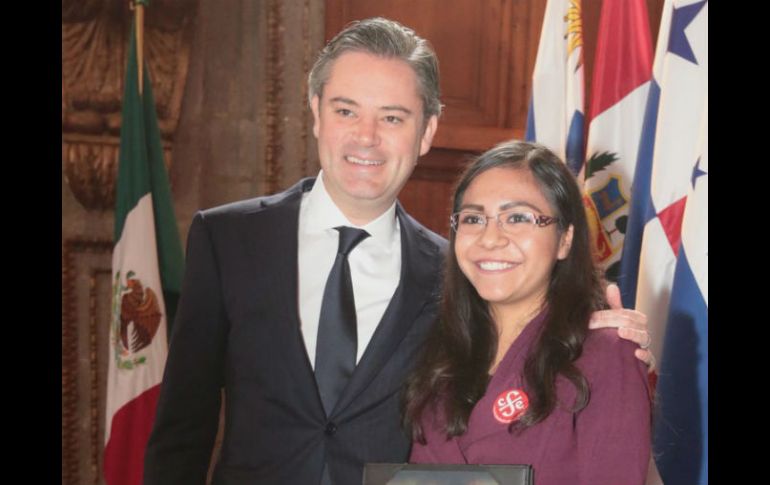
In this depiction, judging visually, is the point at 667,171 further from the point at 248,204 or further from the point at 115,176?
the point at 115,176

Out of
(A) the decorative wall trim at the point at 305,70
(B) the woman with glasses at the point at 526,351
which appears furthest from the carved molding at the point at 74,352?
(B) the woman with glasses at the point at 526,351

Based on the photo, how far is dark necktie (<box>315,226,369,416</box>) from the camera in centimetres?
190

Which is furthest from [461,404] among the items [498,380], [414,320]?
[414,320]

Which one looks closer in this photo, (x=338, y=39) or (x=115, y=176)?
(x=338, y=39)

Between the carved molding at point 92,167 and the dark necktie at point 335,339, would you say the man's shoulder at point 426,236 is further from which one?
the carved molding at point 92,167

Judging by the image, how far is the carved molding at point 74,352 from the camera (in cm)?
343

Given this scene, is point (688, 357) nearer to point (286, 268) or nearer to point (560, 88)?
point (560, 88)

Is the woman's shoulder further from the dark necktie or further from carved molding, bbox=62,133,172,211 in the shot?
carved molding, bbox=62,133,172,211

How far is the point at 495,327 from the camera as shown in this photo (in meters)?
1.90

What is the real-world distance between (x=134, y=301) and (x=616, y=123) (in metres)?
1.72

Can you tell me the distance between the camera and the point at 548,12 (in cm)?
324

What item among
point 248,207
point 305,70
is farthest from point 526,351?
point 305,70
